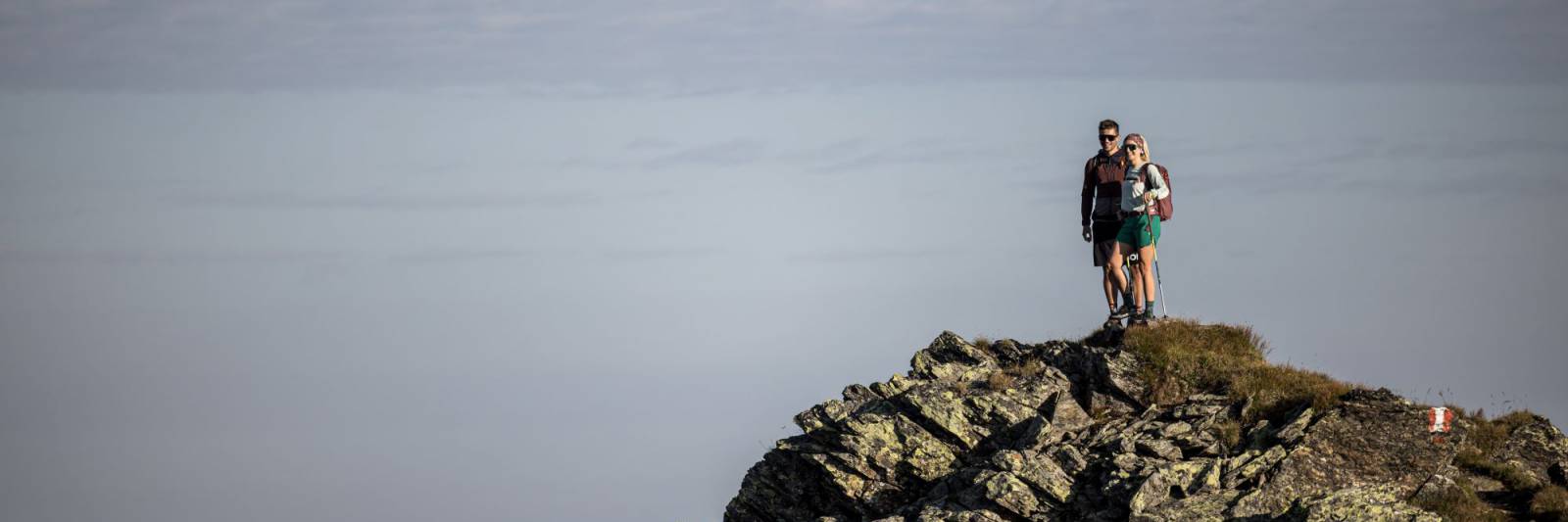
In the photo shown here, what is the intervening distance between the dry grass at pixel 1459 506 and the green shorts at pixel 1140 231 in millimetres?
6578

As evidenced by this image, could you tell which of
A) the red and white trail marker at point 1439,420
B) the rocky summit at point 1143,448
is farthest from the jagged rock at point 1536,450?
the red and white trail marker at point 1439,420

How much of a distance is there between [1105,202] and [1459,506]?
803cm

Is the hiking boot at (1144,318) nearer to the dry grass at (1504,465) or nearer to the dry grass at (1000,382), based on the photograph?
the dry grass at (1000,382)

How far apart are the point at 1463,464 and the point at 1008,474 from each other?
7115 mm

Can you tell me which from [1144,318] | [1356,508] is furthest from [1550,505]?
[1144,318]

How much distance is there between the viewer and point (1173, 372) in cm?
2642

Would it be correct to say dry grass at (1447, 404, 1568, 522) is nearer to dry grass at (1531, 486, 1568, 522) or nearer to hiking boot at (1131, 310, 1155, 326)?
dry grass at (1531, 486, 1568, 522)

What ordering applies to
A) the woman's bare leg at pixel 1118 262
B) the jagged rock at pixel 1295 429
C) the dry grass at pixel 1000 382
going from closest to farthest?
the jagged rock at pixel 1295 429, the dry grass at pixel 1000 382, the woman's bare leg at pixel 1118 262

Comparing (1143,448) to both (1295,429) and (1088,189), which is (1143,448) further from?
(1088,189)

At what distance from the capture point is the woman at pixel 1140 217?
2725 cm

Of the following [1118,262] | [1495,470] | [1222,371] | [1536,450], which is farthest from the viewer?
[1118,262]

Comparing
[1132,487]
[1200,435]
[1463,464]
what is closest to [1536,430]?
[1463,464]

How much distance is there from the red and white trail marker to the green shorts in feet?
18.3

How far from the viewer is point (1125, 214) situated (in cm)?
2756
